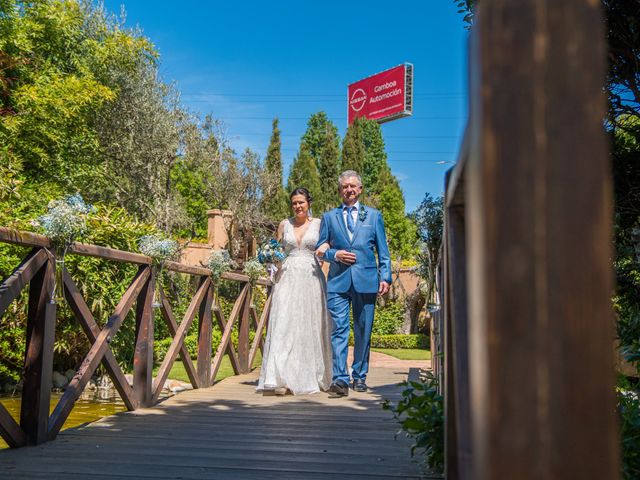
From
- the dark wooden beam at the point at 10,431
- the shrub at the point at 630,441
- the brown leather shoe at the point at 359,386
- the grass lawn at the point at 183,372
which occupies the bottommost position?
the grass lawn at the point at 183,372

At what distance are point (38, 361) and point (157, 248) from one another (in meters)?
1.50

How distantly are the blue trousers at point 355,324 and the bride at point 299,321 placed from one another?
28 centimetres

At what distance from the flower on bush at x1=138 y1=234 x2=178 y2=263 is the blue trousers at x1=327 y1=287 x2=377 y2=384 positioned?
5.35 feet

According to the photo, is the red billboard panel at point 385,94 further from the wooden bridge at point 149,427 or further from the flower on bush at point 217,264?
the wooden bridge at point 149,427

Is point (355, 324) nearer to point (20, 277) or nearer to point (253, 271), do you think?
point (253, 271)

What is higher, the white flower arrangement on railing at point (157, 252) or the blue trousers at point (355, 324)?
the white flower arrangement on railing at point (157, 252)

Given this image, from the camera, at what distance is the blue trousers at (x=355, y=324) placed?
5.59 metres

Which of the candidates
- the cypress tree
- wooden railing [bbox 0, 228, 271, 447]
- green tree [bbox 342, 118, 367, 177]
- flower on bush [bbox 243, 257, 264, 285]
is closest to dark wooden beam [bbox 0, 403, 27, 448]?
wooden railing [bbox 0, 228, 271, 447]

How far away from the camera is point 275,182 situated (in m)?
22.8

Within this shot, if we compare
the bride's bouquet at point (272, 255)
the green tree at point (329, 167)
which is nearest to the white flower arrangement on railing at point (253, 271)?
the bride's bouquet at point (272, 255)

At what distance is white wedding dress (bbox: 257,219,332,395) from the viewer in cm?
582

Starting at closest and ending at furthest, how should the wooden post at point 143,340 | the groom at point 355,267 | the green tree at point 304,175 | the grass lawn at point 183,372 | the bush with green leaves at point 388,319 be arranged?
the wooden post at point 143,340
the groom at point 355,267
the grass lawn at point 183,372
the bush with green leaves at point 388,319
the green tree at point 304,175

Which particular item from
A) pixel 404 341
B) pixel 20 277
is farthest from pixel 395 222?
pixel 20 277

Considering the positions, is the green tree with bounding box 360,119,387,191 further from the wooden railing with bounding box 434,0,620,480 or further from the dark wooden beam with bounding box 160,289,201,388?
the wooden railing with bounding box 434,0,620,480
